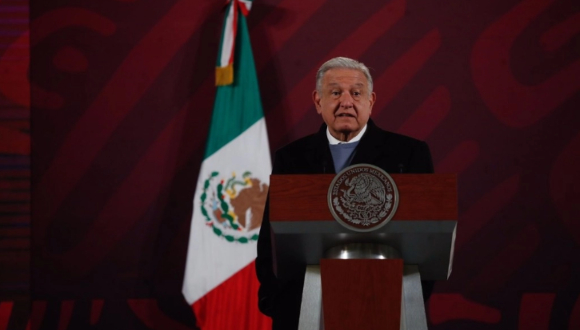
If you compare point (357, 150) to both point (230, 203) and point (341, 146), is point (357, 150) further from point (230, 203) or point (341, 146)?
point (230, 203)

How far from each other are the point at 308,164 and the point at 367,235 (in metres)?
0.55

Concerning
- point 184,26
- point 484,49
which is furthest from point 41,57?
point 484,49

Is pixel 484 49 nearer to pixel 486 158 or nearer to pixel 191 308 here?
pixel 486 158

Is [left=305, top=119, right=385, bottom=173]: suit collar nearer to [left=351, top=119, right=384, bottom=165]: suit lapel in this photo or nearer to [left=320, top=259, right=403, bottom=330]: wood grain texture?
[left=351, top=119, right=384, bottom=165]: suit lapel

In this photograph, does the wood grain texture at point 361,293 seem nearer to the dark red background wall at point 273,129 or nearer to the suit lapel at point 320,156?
the suit lapel at point 320,156

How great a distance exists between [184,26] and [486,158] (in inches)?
67.0

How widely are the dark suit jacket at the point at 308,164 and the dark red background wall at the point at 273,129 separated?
186 cm

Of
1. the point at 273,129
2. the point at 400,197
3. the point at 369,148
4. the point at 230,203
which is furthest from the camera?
the point at 273,129

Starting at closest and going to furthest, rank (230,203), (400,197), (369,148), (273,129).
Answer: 1. (400,197)
2. (369,148)
3. (230,203)
4. (273,129)

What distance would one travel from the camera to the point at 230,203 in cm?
391

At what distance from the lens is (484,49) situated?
407cm

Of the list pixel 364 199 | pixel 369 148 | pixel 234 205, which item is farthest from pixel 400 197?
pixel 234 205

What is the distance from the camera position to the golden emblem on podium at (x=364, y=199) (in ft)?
5.35

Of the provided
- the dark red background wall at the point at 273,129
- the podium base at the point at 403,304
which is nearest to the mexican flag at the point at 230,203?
the dark red background wall at the point at 273,129
